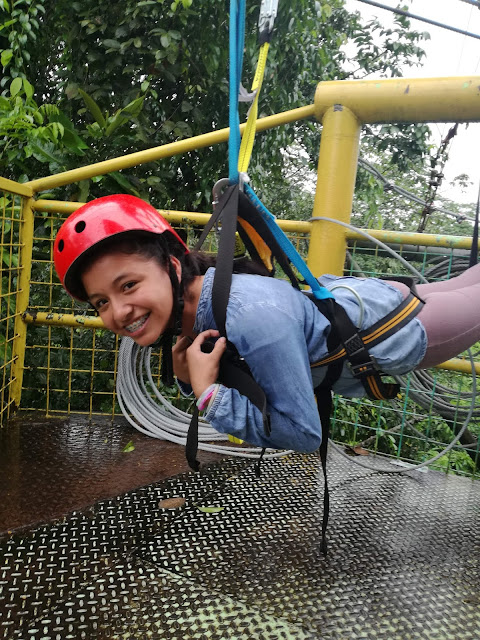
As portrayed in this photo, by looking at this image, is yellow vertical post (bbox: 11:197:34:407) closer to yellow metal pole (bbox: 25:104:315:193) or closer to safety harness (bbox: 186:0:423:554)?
yellow metal pole (bbox: 25:104:315:193)

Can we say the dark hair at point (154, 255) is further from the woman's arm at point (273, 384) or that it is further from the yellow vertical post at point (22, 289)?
the yellow vertical post at point (22, 289)

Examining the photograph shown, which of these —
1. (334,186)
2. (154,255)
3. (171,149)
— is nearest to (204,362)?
(154,255)

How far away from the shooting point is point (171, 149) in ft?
8.64

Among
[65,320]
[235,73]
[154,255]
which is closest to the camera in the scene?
[235,73]

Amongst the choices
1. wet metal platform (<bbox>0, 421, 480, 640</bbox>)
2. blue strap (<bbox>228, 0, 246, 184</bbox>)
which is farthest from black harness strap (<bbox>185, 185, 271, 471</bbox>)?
wet metal platform (<bbox>0, 421, 480, 640</bbox>)

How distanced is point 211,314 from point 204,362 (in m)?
0.17

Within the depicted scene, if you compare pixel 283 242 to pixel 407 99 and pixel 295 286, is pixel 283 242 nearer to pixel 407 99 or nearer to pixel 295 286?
pixel 295 286

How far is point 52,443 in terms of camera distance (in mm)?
2596

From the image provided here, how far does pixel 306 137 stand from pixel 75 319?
5119 mm

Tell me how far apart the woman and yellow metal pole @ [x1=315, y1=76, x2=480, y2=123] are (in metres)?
0.97

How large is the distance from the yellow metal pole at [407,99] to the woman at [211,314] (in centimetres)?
97

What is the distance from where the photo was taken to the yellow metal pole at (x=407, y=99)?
7.05 feet

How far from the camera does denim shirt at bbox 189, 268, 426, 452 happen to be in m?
1.38

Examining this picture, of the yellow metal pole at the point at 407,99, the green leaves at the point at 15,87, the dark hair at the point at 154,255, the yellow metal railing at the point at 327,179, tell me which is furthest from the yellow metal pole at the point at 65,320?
the green leaves at the point at 15,87
